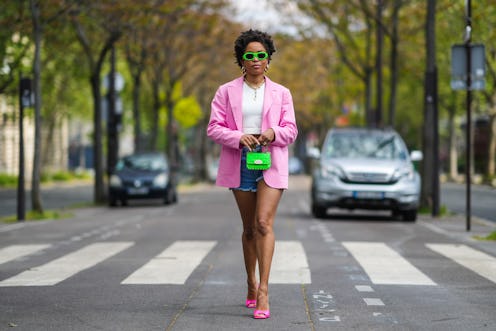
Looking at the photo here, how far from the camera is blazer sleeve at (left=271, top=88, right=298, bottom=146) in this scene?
7805 millimetres

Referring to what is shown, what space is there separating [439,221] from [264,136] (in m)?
13.8

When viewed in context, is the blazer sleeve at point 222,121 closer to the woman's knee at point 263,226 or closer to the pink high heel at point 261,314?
the woman's knee at point 263,226

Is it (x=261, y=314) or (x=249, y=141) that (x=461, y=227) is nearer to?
(x=261, y=314)

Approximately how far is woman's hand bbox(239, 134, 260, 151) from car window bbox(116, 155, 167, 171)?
853 inches

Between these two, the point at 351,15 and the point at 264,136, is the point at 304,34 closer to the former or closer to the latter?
the point at 351,15

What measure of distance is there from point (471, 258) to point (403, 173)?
8.03 metres

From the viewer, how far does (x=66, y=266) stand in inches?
463

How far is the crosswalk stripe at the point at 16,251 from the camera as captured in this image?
1296 centimetres

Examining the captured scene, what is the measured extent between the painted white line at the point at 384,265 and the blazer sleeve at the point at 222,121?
9.18 ft

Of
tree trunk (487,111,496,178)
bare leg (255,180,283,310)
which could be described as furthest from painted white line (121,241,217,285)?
tree trunk (487,111,496,178)

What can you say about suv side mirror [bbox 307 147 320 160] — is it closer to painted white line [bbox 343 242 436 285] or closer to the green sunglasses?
painted white line [bbox 343 242 436 285]

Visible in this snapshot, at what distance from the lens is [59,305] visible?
8.58m

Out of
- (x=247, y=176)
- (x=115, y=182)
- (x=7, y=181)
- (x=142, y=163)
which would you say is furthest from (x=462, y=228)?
(x=7, y=181)

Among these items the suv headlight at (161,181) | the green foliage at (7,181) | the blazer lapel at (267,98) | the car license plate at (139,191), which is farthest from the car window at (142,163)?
the blazer lapel at (267,98)
